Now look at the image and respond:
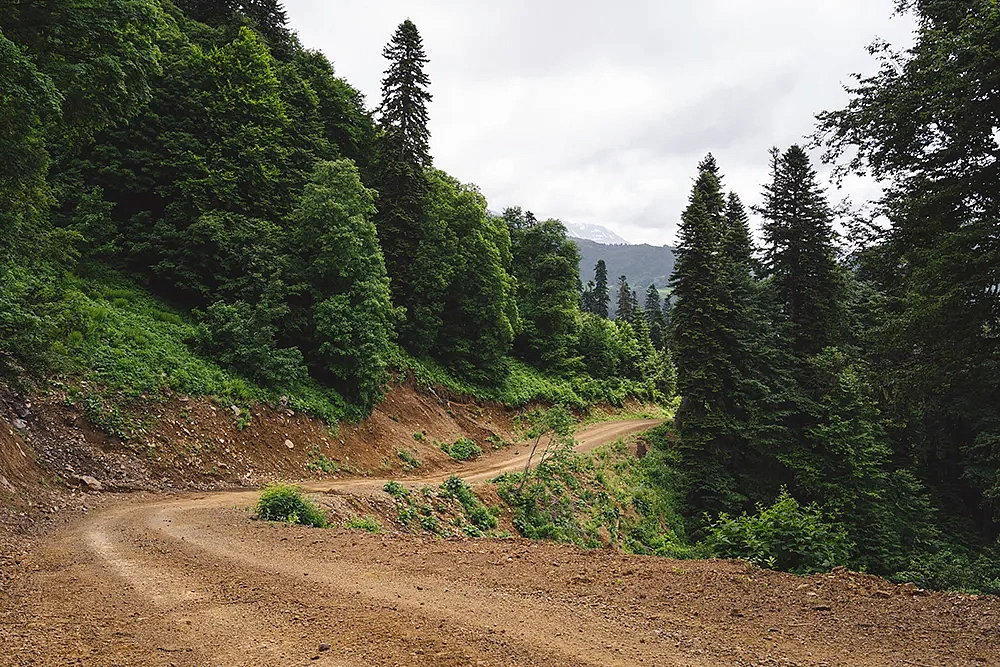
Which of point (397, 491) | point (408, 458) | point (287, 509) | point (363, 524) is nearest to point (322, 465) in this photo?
point (408, 458)

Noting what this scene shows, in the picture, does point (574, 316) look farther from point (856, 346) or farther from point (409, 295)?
point (856, 346)

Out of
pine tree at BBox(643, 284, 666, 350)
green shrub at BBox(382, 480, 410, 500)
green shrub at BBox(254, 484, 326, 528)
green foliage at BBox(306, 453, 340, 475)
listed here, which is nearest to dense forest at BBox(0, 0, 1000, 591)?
green foliage at BBox(306, 453, 340, 475)

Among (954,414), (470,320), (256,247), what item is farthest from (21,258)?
(954,414)

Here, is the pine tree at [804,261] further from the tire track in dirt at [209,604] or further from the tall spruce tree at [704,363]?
the tire track in dirt at [209,604]

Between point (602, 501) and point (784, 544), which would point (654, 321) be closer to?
point (602, 501)

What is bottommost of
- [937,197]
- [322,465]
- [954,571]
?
[954,571]

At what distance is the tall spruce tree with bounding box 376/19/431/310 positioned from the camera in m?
31.0

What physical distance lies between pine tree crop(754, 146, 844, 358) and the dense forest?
10 centimetres

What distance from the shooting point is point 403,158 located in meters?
31.9

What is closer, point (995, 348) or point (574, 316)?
point (995, 348)

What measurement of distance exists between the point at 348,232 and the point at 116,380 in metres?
9.42

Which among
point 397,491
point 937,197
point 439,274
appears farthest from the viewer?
point 439,274

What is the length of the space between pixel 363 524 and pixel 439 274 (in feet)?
69.5

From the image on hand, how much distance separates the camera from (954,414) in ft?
61.1
